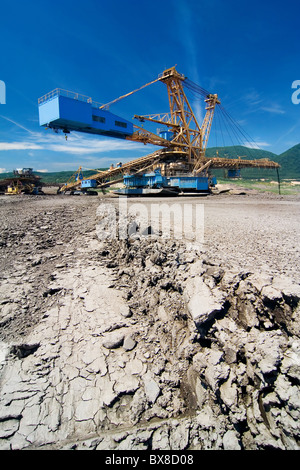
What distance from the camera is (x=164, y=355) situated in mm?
2568

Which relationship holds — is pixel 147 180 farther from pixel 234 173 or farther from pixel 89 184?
pixel 234 173

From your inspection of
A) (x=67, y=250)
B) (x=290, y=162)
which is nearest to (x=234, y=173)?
(x=67, y=250)

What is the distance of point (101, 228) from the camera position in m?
6.38

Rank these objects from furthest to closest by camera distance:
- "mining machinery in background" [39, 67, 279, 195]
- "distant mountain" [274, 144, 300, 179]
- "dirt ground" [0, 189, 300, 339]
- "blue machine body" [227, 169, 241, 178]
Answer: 1. "distant mountain" [274, 144, 300, 179]
2. "blue machine body" [227, 169, 241, 178]
3. "mining machinery in background" [39, 67, 279, 195]
4. "dirt ground" [0, 189, 300, 339]

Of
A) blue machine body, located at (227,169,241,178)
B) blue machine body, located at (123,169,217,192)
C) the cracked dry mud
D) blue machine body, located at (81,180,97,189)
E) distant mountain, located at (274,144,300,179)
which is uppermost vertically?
distant mountain, located at (274,144,300,179)

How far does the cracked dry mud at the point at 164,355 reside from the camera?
1853 mm

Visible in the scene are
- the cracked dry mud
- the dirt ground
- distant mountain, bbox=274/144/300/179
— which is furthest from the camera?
distant mountain, bbox=274/144/300/179

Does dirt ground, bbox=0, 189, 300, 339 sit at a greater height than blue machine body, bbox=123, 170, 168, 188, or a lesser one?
lesser

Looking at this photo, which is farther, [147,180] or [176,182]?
[147,180]

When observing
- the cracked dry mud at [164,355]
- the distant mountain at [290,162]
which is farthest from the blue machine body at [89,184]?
the distant mountain at [290,162]

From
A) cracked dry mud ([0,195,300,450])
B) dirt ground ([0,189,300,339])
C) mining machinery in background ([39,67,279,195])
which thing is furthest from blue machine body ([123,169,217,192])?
cracked dry mud ([0,195,300,450])

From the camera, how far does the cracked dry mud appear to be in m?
1.85

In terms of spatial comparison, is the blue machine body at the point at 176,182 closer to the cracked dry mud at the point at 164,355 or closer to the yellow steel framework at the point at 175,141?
the yellow steel framework at the point at 175,141

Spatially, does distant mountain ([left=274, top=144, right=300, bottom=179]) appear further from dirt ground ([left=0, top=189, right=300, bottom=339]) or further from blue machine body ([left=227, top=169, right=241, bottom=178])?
dirt ground ([left=0, top=189, right=300, bottom=339])
